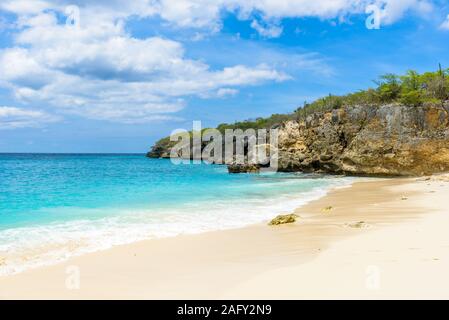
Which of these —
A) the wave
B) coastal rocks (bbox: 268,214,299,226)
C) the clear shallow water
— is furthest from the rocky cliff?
coastal rocks (bbox: 268,214,299,226)

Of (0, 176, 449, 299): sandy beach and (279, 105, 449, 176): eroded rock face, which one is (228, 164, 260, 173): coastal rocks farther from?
(0, 176, 449, 299): sandy beach

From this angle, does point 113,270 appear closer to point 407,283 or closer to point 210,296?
point 210,296

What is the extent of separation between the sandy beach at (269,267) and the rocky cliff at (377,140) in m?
22.8

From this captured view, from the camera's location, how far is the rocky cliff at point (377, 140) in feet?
102

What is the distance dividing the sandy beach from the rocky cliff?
898 inches

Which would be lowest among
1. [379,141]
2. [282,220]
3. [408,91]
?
[282,220]

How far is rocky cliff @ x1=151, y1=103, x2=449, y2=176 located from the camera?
31.0 meters

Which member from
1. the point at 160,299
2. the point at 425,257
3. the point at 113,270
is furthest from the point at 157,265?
the point at 425,257

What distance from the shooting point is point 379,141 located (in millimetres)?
32500

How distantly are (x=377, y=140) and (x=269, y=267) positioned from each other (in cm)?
2895

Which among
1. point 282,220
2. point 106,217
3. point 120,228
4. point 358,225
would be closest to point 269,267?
point 358,225

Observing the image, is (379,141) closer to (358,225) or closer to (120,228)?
(358,225)

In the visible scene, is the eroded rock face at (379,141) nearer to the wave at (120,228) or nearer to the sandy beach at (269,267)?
the wave at (120,228)

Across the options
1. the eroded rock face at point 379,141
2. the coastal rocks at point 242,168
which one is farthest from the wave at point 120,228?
the coastal rocks at point 242,168
